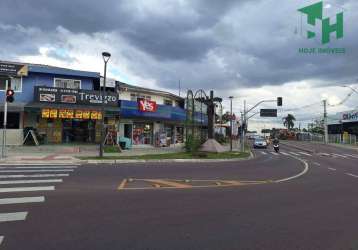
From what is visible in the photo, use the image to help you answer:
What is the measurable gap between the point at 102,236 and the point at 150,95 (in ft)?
120

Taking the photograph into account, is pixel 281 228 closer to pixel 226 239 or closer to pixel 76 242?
pixel 226 239

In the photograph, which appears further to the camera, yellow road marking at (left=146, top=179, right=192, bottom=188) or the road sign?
the road sign

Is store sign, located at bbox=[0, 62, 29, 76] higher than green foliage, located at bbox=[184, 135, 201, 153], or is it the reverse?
store sign, located at bbox=[0, 62, 29, 76]

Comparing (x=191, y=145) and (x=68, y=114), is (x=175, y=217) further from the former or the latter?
(x=191, y=145)

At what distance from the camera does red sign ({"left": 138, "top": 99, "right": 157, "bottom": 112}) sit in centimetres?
3725

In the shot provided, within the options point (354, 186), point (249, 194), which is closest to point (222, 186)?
point (249, 194)

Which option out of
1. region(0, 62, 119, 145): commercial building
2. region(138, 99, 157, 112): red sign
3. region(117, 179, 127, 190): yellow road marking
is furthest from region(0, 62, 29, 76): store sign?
region(117, 179, 127, 190): yellow road marking

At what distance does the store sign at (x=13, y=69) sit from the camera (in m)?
31.7

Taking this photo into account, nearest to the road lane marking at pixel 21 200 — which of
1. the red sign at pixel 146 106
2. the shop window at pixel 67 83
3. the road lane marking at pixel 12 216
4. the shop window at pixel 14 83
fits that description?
the road lane marking at pixel 12 216

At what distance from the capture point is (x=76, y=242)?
21.7 ft

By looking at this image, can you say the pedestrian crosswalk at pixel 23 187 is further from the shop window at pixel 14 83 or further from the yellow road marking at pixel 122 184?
the shop window at pixel 14 83

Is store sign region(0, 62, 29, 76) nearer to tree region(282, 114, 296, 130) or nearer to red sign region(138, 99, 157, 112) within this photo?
red sign region(138, 99, 157, 112)

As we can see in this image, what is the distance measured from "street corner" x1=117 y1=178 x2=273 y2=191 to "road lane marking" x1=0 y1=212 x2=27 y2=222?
3976 millimetres

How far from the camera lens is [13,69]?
32.1 m
